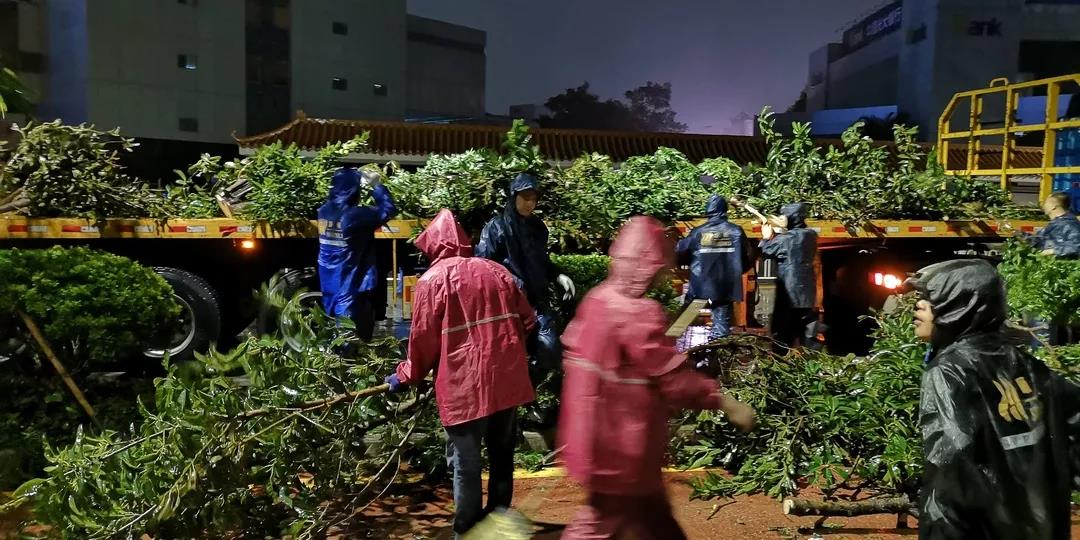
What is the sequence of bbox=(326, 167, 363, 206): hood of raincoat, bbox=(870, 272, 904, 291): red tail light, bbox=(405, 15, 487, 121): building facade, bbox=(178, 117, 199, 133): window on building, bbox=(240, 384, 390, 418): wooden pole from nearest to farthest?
bbox=(240, 384, 390, 418): wooden pole < bbox=(326, 167, 363, 206): hood of raincoat < bbox=(870, 272, 904, 291): red tail light < bbox=(178, 117, 199, 133): window on building < bbox=(405, 15, 487, 121): building facade

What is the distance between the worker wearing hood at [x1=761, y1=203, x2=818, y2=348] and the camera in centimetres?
679

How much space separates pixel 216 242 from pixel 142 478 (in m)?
4.24

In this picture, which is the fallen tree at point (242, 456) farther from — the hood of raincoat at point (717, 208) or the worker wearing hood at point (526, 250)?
the hood of raincoat at point (717, 208)

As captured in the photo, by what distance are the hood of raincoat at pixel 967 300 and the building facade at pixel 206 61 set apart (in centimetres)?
2317

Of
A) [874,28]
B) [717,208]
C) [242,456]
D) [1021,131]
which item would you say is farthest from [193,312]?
[874,28]

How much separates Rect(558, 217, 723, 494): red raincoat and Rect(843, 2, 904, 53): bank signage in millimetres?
35845

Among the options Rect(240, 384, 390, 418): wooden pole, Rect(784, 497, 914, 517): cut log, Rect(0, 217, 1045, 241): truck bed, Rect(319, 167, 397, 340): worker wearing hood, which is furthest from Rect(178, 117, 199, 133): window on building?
Rect(784, 497, 914, 517): cut log

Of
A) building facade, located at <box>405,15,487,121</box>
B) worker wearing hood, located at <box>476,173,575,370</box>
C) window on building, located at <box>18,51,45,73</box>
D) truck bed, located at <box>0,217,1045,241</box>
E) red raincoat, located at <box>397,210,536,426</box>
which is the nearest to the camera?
red raincoat, located at <box>397,210,536,426</box>

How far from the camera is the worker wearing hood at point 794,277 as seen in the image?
6.79 meters

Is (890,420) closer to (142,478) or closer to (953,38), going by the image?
(142,478)

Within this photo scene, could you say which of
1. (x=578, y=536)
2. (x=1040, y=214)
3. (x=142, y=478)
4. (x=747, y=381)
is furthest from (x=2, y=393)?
(x=1040, y=214)

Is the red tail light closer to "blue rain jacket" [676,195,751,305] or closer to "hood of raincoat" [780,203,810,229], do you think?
"hood of raincoat" [780,203,810,229]

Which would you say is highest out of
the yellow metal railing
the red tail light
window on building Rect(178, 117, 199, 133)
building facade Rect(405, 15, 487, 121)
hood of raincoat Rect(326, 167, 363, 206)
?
building facade Rect(405, 15, 487, 121)

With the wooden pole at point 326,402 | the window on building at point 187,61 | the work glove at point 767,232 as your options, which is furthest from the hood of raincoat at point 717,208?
the window on building at point 187,61
